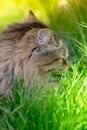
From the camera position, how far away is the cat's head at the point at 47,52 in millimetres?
5359

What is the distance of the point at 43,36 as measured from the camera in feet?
17.5

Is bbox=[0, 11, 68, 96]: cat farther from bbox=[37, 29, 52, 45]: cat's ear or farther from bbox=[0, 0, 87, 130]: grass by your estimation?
bbox=[0, 0, 87, 130]: grass

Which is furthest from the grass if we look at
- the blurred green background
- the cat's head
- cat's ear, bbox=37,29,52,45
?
the blurred green background

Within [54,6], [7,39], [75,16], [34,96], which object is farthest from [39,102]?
[54,6]

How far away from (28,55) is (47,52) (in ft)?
0.56

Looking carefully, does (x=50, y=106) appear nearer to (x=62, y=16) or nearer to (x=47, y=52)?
(x=47, y=52)

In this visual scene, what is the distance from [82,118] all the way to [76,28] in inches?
111

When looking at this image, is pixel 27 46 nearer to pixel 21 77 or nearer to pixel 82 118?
pixel 21 77

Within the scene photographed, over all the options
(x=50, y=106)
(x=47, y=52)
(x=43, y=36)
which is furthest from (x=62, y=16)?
(x=50, y=106)

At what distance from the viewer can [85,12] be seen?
24.9 feet

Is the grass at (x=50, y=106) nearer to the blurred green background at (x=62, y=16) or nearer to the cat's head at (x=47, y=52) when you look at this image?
the cat's head at (x=47, y=52)

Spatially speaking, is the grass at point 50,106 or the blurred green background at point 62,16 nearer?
the grass at point 50,106

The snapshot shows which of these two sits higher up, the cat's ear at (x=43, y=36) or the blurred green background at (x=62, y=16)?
the cat's ear at (x=43, y=36)

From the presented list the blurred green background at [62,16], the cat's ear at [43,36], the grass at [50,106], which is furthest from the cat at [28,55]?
the blurred green background at [62,16]
